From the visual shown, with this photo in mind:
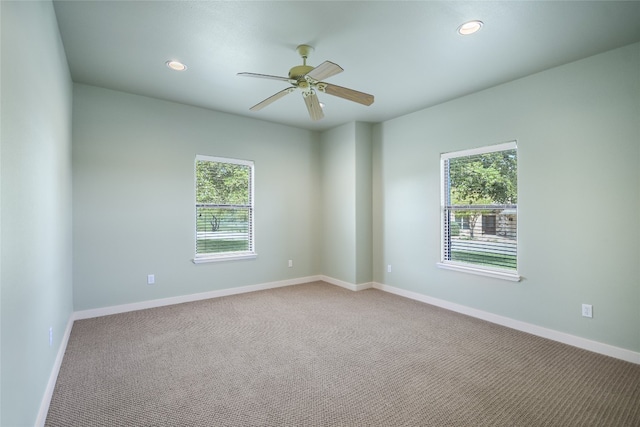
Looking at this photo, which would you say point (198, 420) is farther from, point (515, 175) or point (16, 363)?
point (515, 175)

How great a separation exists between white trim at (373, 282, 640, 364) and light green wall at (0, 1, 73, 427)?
4058mm

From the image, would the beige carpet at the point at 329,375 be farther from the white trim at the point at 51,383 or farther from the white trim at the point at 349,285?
the white trim at the point at 349,285

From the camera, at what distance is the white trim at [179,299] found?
3.83 m

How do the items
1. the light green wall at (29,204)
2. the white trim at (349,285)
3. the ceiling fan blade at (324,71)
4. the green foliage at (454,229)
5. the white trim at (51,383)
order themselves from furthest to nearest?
the white trim at (349,285), the green foliage at (454,229), the ceiling fan blade at (324,71), the white trim at (51,383), the light green wall at (29,204)

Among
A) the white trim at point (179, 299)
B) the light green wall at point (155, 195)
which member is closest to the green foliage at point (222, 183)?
the light green wall at point (155, 195)

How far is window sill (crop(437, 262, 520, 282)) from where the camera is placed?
361cm

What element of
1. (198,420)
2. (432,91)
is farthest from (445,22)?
(198,420)

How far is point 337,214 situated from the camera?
5.52 meters

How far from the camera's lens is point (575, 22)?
98.0 inches

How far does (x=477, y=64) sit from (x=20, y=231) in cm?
374

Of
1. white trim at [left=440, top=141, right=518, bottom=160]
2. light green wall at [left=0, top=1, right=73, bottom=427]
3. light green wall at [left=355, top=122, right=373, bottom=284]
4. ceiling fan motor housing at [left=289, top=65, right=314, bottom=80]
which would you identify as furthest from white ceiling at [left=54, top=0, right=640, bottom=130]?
light green wall at [left=355, top=122, right=373, bottom=284]

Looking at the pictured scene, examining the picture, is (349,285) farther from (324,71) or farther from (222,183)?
(324,71)

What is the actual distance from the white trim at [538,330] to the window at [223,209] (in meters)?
2.65

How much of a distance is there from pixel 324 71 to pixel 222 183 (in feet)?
9.62
